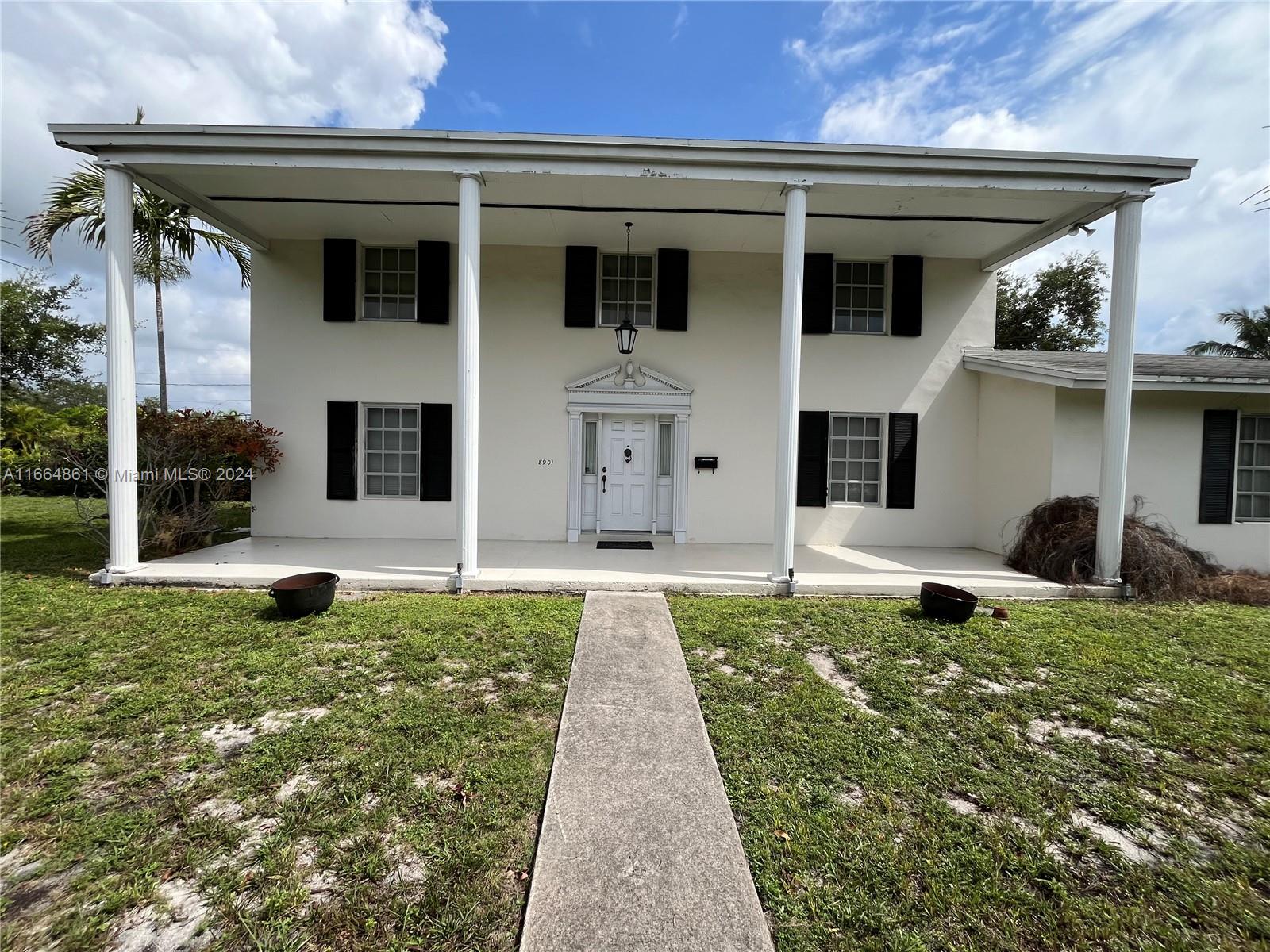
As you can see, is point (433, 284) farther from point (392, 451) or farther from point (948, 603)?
point (948, 603)

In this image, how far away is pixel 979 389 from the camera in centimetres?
826

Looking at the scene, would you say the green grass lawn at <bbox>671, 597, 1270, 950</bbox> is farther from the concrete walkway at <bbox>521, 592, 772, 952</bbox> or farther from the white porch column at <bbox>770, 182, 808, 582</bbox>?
the white porch column at <bbox>770, 182, 808, 582</bbox>

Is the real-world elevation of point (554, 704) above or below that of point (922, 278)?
below

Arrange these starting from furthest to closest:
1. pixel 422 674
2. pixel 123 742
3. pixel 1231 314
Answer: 1. pixel 1231 314
2. pixel 422 674
3. pixel 123 742

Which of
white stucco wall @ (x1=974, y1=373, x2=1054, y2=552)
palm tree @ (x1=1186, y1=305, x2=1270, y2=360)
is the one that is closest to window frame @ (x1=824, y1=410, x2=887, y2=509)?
white stucco wall @ (x1=974, y1=373, x2=1054, y2=552)

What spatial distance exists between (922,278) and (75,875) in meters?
10.2

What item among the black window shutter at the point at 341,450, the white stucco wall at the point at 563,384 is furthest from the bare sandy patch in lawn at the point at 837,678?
the black window shutter at the point at 341,450

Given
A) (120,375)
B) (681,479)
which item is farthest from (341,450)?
(681,479)

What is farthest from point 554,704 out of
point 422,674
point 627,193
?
point 627,193

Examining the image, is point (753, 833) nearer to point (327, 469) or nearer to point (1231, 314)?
point (327, 469)

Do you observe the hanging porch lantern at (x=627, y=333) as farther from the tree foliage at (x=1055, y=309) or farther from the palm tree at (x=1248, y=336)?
the palm tree at (x=1248, y=336)

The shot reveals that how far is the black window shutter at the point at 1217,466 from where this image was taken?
23.6 ft

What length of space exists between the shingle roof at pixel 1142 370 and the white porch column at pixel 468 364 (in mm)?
7070

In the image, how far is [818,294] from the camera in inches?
318
